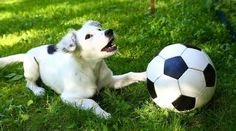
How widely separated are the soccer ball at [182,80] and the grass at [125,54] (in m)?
0.13

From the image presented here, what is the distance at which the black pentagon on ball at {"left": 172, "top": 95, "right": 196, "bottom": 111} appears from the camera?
4.60 metres

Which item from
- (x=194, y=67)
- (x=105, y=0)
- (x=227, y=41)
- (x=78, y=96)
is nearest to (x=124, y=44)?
(x=227, y=41)

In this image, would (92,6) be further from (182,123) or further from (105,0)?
(182,123)

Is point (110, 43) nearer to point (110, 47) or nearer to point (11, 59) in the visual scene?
point (110, 47)

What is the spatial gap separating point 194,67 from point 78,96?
1303 mm

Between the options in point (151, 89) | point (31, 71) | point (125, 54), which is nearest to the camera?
point (151, 89)

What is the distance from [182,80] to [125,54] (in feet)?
6.71

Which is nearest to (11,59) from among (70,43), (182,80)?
(70,43)

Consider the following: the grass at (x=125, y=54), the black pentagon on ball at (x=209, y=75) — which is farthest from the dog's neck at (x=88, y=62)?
the black pentagon on ball at (x=209, y=75)

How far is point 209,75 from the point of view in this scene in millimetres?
4676

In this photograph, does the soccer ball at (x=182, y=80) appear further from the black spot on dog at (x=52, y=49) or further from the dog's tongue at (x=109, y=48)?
the black spot on dog at (x=52, y=49)

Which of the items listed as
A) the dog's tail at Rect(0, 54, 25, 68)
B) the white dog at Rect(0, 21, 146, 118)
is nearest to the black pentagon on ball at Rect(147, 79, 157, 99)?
the white dog at Rect(0, 21, 146, 118)

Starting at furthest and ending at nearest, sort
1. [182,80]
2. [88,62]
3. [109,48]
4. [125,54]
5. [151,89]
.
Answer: [125,54] → [88,62] → [109,48] → [151,89] → [182,80]

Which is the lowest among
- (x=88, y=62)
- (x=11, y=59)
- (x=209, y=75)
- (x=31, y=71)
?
(x=11, y=59)
